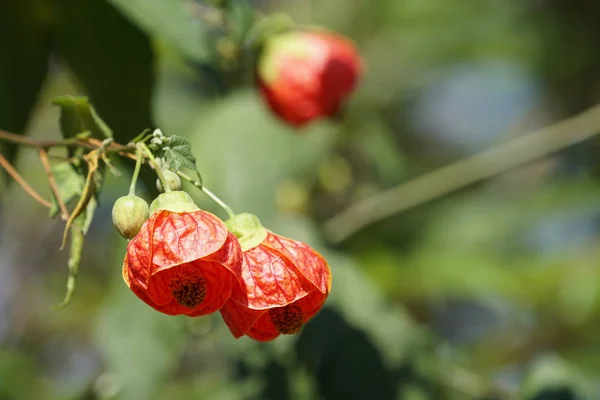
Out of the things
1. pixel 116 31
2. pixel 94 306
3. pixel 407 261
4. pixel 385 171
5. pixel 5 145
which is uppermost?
pixel 116 31

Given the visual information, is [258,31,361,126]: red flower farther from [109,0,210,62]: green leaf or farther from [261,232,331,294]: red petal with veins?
[261,232,331,294]: red petal with veins

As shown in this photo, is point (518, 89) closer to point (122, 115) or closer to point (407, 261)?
point (407, 261)

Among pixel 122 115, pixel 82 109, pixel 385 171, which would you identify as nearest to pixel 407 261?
pixel 385 171

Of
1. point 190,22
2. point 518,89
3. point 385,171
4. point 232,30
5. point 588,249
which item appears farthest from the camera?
point 518,89

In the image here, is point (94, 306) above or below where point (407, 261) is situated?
below

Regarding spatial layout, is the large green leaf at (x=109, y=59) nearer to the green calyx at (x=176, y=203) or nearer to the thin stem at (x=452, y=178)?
the green calyx at (x=176, y=203)

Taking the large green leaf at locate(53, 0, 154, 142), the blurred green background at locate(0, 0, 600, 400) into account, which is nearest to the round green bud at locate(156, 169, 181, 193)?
the blurred green background at locate(0, 0, 600, 400)
